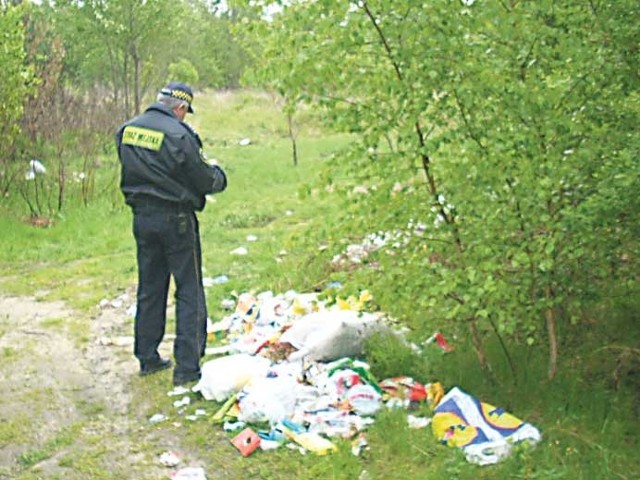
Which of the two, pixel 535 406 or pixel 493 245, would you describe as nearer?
pixel 493 245

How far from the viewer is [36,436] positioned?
5.00 m

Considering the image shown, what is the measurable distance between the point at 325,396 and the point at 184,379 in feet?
3.66

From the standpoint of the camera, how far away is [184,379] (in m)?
5.66

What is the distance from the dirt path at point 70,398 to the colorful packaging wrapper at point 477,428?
5.20 ft

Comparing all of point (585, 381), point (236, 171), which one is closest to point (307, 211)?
point (236, 171)

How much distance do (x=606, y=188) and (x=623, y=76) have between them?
24.0 inches

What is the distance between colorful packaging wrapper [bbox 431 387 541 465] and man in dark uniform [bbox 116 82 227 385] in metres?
1.83

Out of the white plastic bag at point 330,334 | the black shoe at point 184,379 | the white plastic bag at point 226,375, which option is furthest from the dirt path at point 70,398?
the white plastic bag at point 330,334

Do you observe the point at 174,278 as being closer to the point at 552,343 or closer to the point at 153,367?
the point at 153,367

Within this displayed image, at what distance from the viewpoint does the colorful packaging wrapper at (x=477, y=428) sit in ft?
14.5

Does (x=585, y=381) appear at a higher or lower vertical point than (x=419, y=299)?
lower

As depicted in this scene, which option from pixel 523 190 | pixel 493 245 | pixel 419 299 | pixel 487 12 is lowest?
pixel 419 299

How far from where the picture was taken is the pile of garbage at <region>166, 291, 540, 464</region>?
4.62 m

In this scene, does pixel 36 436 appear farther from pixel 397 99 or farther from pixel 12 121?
pixel 12 121
